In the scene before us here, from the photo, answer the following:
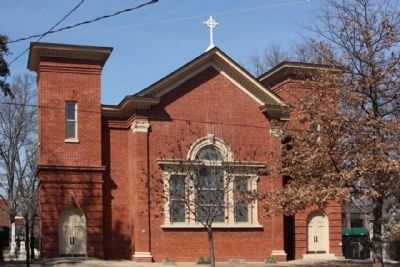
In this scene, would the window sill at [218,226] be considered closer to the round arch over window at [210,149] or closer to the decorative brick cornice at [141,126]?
the round arch over window at [210,149]

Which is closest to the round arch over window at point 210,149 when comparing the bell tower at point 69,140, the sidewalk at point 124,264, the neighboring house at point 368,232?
the bell tower at point 69,140

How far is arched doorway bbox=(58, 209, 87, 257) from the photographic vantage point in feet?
104

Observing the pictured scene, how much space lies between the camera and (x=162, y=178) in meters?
31.8

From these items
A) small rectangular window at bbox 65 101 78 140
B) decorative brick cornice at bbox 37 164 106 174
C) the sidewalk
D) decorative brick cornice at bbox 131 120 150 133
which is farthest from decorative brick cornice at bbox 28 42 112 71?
the sidewalk

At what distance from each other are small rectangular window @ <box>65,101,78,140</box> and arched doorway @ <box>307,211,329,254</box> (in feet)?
41.7

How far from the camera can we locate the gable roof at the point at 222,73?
33.1 m

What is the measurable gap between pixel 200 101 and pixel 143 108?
9.72 feet

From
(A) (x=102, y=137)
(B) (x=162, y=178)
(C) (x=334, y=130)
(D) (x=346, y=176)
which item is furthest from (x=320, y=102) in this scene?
(A) (x=102, y=137)

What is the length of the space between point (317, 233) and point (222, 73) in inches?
377

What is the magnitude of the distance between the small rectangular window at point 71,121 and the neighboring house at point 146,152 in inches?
1.9

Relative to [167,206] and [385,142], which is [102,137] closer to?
[167,206]

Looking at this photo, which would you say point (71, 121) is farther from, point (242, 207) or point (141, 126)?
point (242, 207)

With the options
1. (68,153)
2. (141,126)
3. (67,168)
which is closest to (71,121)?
(68,153)

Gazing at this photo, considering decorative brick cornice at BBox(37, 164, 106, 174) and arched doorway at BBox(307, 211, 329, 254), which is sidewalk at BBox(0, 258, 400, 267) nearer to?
arched doorway at BBox(307, 211, 329, 254)
